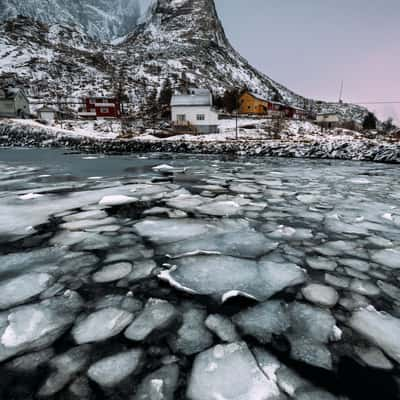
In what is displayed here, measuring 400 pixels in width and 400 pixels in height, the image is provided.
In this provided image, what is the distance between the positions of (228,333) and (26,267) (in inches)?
61.5

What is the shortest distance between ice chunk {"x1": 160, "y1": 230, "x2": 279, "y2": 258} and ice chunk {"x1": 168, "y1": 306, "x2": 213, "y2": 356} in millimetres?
735

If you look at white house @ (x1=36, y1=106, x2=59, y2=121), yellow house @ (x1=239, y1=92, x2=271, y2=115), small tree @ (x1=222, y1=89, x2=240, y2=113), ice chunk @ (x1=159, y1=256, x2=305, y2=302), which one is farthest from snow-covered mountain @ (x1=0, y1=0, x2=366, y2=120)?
ice chunk @ (x1=159, y1=256, x2=305, y2=302)

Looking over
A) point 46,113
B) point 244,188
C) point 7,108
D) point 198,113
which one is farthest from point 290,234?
point 7,108

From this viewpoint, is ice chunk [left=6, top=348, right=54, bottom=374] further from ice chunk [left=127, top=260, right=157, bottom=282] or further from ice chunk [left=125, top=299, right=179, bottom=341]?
ice chunk [left=127, top=260, right=157, bottom=282]

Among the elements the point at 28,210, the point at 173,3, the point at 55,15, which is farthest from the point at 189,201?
the point at 55,15

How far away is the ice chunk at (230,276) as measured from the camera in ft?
5.14

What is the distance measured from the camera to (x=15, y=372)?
3.23 feet

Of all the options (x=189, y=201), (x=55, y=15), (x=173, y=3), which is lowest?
(x=189, y=201)

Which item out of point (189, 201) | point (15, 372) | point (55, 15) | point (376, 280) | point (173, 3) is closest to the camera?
point (15, 372)

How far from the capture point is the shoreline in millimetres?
10771

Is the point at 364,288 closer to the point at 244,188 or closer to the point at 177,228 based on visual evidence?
the point at 177,228

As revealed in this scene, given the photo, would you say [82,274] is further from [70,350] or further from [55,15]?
[55,15]

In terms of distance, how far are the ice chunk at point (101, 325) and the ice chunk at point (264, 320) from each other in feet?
1.98

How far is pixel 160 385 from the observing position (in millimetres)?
938
